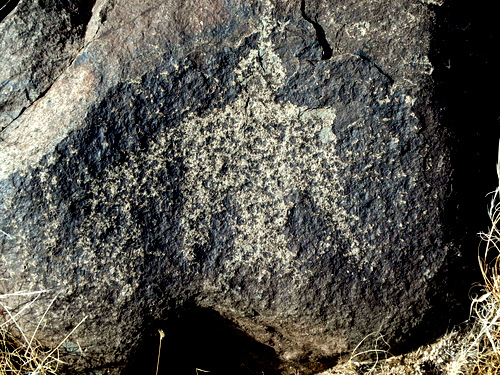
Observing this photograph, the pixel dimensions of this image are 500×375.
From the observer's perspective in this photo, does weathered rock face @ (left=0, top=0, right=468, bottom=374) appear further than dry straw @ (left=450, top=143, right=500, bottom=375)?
No

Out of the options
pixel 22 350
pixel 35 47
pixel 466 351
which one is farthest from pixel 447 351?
pixel 35 47

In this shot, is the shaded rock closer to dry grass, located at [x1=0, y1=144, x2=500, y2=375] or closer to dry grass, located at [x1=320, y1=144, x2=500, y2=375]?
dry grass, located at [x1=0, y1=144, x2=500, y2=375]

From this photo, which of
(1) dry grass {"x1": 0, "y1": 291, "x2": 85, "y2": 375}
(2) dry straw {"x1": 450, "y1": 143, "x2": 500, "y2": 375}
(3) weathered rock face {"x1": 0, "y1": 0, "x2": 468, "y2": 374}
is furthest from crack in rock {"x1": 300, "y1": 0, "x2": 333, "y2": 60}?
(1) dry grass {"x1": 0, "y1": 291, "x2": 85, "y2": 375}

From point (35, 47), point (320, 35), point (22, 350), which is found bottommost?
point (22, 350)

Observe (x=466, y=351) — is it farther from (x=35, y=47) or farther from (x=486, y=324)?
(x=35, y=47)

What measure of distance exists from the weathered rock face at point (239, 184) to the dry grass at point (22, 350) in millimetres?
53

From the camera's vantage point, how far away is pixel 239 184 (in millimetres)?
1250

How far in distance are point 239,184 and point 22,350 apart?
28.4 inches

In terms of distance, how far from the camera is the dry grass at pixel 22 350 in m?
1.30

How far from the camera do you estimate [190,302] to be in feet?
4.24

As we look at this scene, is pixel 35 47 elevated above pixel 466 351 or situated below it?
above

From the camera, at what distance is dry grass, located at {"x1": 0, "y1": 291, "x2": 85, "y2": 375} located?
1298 millimetres

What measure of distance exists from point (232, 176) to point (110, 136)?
0.29 meters

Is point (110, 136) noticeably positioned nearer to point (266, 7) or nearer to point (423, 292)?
point (266, 7)
